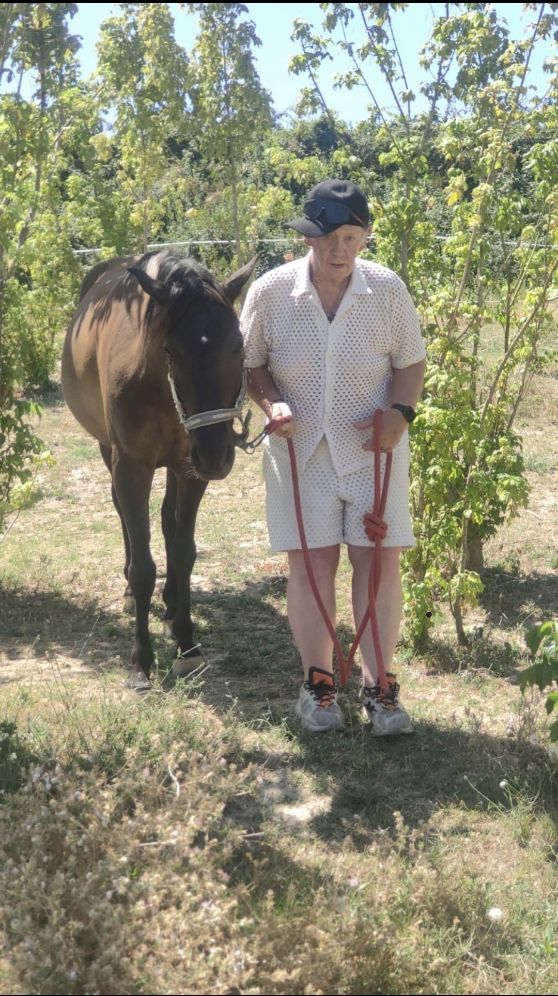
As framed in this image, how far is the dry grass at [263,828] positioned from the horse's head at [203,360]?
3.29 feet

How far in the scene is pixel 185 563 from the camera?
16.8 feet

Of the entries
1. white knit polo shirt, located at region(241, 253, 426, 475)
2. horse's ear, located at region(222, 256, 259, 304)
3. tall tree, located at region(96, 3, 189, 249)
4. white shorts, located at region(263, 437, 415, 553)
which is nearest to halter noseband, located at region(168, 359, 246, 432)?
white knit polo shirt, located at region(241, 253, 426, 475)

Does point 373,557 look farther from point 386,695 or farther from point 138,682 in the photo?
point 138,682

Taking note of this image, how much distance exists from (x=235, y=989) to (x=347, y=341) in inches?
91.7

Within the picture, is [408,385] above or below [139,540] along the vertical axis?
above

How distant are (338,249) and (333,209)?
0.15 metres

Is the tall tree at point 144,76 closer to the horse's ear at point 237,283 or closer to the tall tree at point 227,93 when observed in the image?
the tall tree at point 227,93

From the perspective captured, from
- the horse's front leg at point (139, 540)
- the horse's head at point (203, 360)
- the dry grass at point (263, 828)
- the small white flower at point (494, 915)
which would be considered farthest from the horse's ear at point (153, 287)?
the small white flower at point (494, 915)

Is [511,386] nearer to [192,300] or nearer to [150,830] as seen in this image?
[192,300]

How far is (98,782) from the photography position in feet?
10.3

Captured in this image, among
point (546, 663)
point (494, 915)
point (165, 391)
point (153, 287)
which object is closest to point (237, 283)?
point (153, 287)

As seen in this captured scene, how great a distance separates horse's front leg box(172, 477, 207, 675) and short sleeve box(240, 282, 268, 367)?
1016mm

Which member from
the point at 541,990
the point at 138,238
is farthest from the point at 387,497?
the point at 138,238

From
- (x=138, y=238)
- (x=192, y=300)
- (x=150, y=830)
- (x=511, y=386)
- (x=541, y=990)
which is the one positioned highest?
(x=138, y=238)
